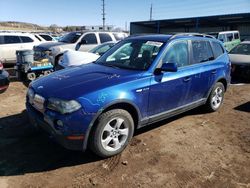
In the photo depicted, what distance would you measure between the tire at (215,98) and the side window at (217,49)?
648 millimetres

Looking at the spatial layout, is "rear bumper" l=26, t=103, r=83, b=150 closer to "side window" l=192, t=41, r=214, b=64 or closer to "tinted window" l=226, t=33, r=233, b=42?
"side window" l=192, t=41, r=214, b=64

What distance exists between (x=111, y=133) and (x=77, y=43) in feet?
29.8

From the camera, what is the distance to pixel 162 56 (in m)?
4.73

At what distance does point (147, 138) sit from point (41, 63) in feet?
20.2

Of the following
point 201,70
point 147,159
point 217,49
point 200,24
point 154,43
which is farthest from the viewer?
point 200,24

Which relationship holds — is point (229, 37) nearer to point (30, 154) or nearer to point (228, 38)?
point (228, 38)

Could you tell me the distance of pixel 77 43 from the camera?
12492 mm

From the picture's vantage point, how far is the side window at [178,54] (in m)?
4.87

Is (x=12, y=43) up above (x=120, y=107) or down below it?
above

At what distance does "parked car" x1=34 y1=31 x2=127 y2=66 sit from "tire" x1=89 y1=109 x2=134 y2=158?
7.70 m

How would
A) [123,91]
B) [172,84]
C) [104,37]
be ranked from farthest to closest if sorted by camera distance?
1. [104,37]
2. [172,84]
3. [123,91]

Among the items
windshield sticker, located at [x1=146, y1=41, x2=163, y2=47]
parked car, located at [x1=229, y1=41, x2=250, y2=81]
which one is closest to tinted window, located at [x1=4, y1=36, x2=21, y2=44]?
parked car, located at [x1=229, y1=41, x2=250, y2=81]

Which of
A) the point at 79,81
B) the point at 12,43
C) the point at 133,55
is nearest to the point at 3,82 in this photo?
the point at 79,81

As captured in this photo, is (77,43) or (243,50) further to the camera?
(77,43)
